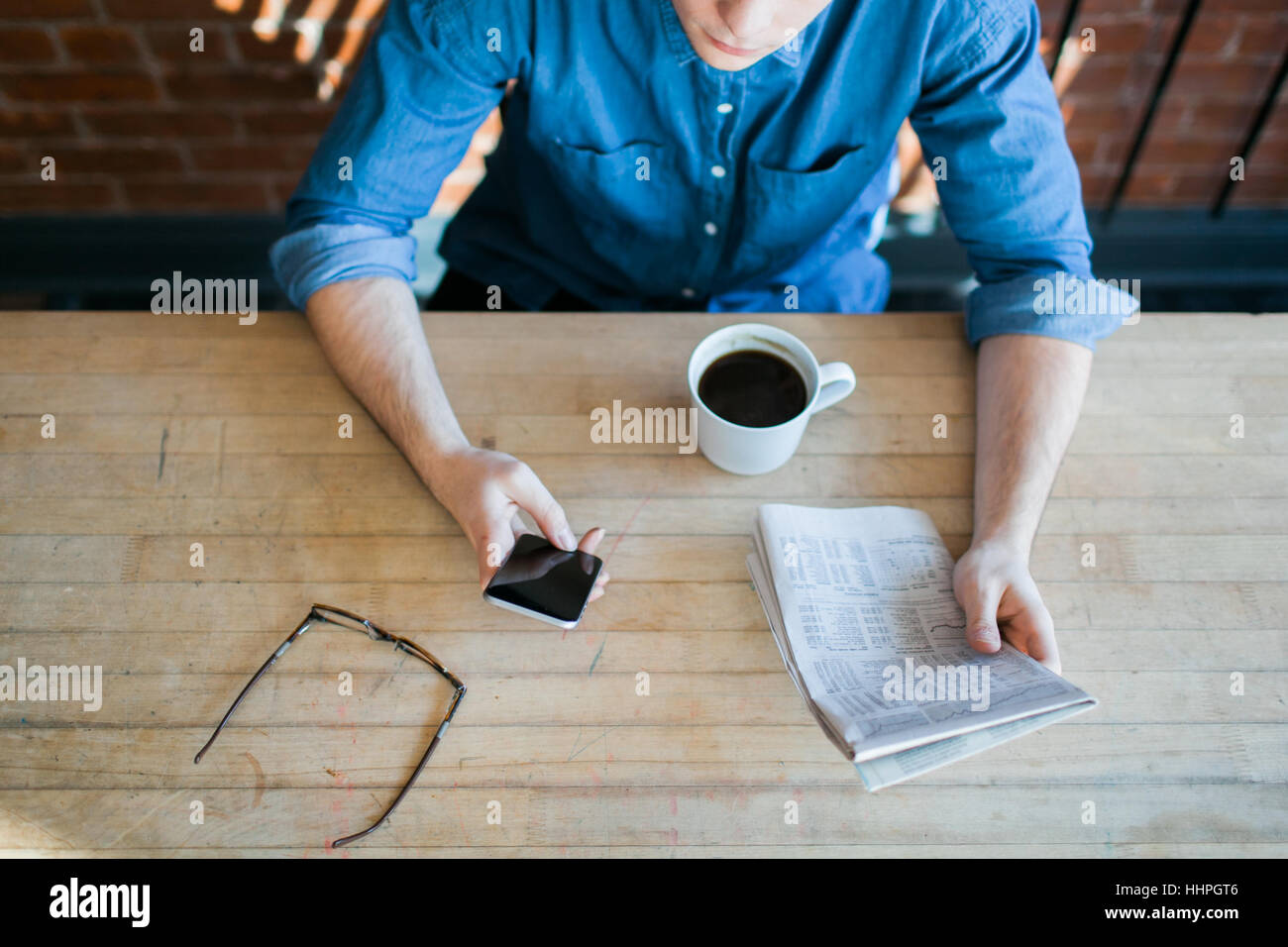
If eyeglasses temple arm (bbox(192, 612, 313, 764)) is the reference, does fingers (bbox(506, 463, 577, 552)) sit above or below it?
above

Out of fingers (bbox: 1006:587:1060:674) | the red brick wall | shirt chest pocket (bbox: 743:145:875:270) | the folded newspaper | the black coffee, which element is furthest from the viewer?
the red brick wall

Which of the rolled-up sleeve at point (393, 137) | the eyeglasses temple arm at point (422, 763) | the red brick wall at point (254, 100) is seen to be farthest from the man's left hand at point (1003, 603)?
the red brick wall at point (254, 100)

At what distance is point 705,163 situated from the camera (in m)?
1.08

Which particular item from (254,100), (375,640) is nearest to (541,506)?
(375,640)

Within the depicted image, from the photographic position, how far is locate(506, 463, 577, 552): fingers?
88 cm

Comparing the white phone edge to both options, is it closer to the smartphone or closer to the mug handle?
the smartphone

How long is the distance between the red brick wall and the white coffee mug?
1.29 m

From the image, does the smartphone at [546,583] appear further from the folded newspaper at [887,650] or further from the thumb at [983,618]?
the thumb at [983,618]

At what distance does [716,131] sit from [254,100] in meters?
1.33

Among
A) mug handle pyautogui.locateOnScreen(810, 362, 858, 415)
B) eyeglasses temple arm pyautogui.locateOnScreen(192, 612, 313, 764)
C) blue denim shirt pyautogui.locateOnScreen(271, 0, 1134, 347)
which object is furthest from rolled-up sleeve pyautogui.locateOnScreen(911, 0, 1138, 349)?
eyeglasses temple arm pyautogui.locateOnScreen(192, 612, 313, 764)

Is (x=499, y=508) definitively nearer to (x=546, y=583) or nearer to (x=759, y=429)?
(x=546, y=583)

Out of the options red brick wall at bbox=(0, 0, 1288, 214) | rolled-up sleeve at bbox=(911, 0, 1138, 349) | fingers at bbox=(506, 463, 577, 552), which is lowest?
fingers at bbox=(506, 463, 577, 552)
